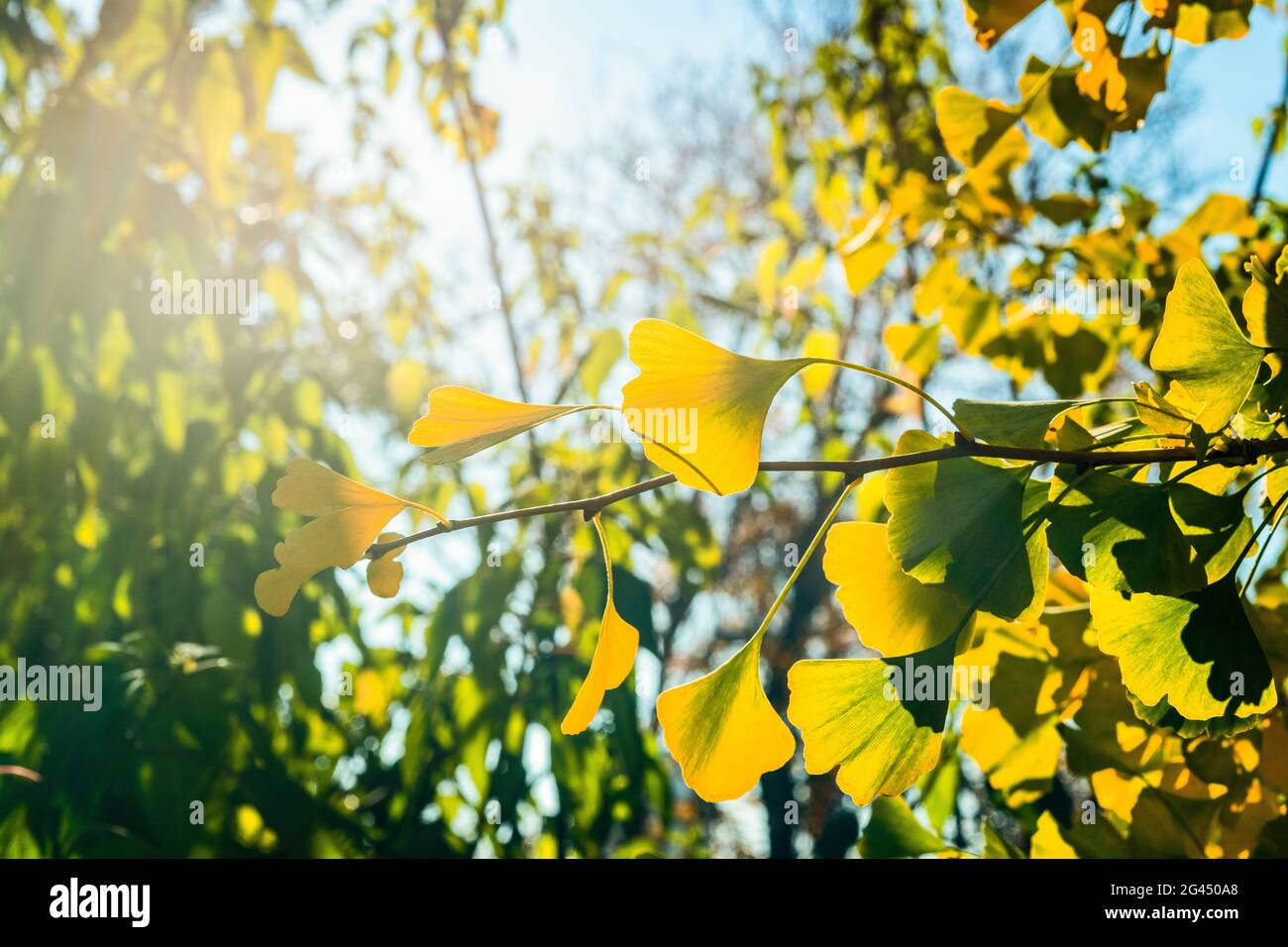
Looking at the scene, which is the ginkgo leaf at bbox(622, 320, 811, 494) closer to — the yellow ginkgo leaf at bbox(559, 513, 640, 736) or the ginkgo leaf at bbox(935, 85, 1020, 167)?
the yellow ginkgo leaf at bbox(559, 513, 640, 736)

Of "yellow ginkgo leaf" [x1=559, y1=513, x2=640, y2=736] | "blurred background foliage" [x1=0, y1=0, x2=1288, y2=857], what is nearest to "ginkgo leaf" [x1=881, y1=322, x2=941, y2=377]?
"blurred background foliage" [x1=0, y1=0, x2=1288, y2=857]

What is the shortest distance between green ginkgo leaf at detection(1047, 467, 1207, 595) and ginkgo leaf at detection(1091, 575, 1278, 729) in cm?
3

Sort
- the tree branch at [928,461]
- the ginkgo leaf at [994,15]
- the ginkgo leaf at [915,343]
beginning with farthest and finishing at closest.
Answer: the ginkgo leaf at [915,343] < the ginkgo leaf at [994,15] < the tree branch at [928,461]

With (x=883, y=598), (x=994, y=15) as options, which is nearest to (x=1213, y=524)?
(x=883, y=598)

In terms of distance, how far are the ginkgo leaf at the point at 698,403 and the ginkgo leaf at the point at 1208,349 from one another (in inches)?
6.8

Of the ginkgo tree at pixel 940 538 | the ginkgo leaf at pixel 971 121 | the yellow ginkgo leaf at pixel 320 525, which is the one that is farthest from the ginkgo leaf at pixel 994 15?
the yellow ginkgo leaf at pixel 320 525

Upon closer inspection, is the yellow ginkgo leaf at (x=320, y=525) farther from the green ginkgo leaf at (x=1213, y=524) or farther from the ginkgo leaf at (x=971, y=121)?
the ginkgo leaf at (x=971, y=121)

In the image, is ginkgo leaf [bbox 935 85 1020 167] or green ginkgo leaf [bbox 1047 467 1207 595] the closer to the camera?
green ginkgo leaf [bbox 1047 467 1207 595]

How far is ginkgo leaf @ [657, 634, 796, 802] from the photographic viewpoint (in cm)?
44

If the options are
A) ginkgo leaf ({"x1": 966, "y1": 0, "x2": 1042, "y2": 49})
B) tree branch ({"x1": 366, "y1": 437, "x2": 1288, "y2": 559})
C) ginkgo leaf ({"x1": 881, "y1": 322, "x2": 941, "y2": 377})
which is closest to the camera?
tree branch ({"x1": 366, "y1": 437, "x2": 1288, "y2": 559})

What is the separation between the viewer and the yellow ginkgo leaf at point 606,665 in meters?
0.44

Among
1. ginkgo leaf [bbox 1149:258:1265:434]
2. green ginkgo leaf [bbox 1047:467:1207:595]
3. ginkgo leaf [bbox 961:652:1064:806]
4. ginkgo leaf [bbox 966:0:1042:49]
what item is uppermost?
ginkgo leaf [bbox 966:0:1042:49]

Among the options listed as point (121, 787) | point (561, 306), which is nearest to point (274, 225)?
point (561, 306)
